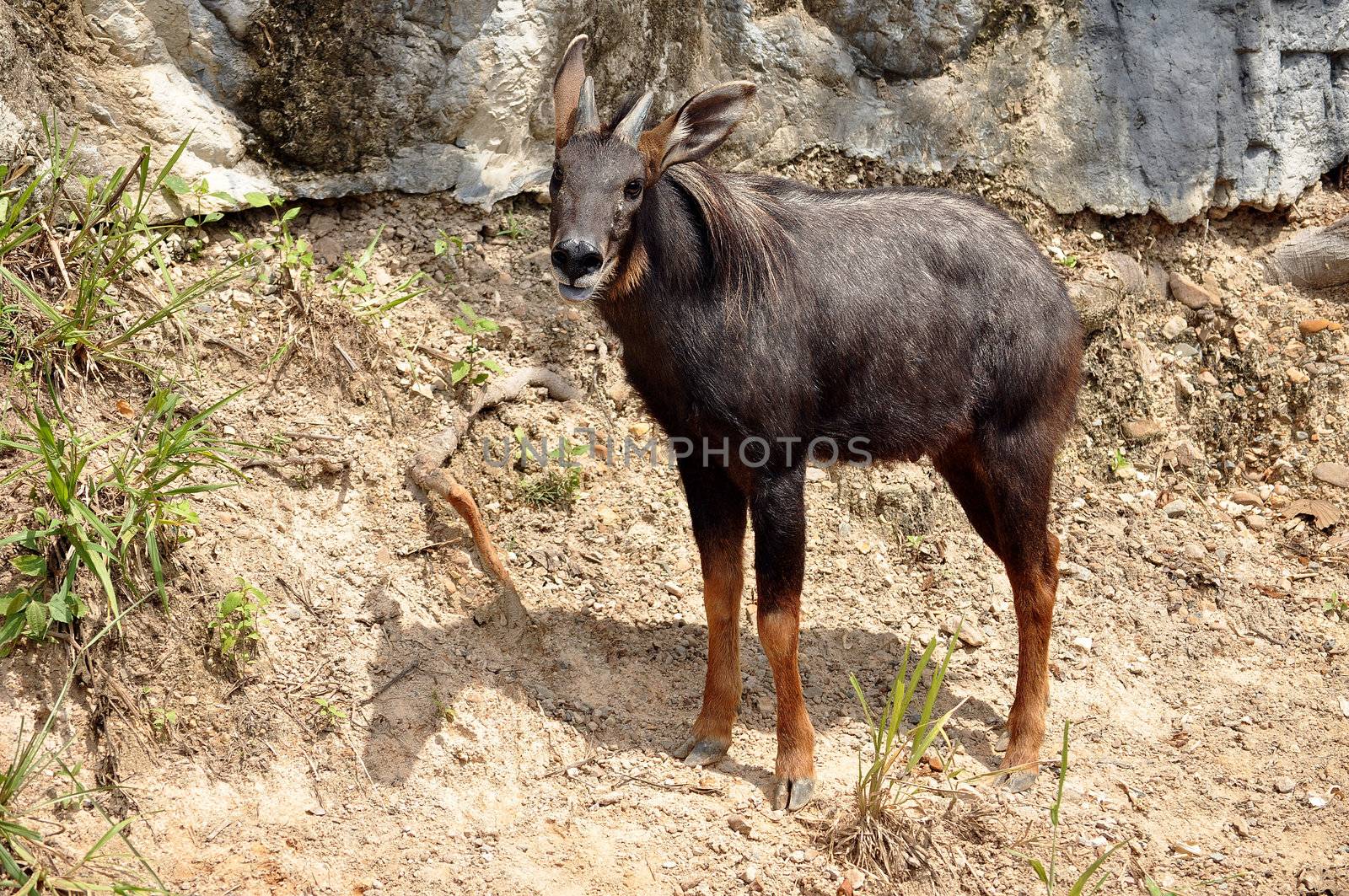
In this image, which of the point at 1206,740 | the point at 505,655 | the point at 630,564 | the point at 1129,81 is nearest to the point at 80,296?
the point at 505,655

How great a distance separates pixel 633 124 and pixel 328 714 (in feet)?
8.99

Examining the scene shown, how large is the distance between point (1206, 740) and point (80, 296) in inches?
224

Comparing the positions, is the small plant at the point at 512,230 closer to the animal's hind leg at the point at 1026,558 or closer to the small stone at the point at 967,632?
the animal's hind leg at the point at 1026,558

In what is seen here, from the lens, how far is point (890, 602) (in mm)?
6852

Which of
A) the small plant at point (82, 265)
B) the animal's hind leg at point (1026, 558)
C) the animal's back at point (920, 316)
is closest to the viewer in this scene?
the small plant at point (82, 265)

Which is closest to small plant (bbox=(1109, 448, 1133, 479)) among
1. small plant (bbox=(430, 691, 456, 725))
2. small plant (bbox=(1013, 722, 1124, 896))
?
small plant (bbox=(1013, 722, 1124, 896))

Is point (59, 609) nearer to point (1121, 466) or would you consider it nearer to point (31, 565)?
point (31, 565)

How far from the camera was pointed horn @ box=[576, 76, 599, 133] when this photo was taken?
16.5ft

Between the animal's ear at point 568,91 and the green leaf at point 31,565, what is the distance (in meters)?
2.59

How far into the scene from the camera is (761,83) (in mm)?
7938

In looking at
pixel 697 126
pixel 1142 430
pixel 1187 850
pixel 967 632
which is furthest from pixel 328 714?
pixel 1142 430

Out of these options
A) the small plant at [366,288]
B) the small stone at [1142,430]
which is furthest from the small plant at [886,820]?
the small stone at [1142,430]

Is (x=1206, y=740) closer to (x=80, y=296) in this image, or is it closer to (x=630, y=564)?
(x=630, y=564)

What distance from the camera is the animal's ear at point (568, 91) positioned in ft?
16.9
